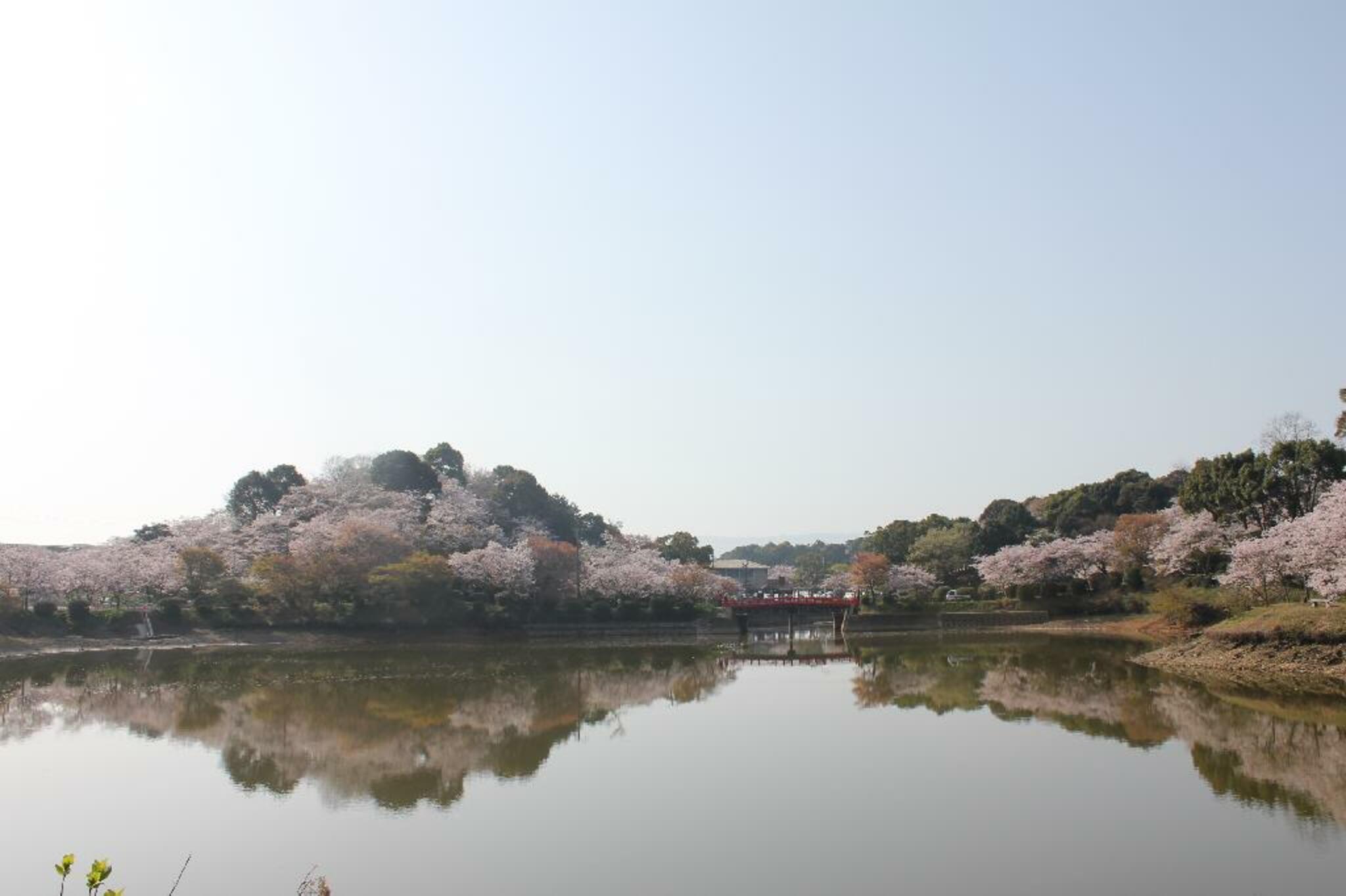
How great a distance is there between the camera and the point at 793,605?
5841 cm

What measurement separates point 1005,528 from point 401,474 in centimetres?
3956

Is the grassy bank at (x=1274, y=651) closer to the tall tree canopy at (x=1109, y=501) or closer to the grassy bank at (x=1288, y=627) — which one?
the grassy bank at (x=1288, y=627)

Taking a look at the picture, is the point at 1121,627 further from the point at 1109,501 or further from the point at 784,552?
the point at 784,552

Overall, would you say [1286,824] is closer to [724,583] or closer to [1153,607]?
[1153,607]

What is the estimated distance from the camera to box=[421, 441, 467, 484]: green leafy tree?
245 ft

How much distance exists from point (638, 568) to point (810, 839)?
138ft

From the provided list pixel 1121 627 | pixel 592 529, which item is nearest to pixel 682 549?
pixel 592 529

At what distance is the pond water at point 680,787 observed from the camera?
12711mm

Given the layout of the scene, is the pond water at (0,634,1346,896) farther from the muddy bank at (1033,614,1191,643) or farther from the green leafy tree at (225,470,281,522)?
the green leafy tree at (225,470,281,522)

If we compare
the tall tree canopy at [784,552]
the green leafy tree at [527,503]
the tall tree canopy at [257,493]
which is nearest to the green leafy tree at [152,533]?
the tall tree canopy at [257,493]

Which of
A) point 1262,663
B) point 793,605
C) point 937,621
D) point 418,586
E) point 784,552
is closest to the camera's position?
point 1262,663

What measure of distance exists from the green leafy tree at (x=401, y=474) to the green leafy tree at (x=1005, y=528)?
36230 mm

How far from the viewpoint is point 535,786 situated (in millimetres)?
17703

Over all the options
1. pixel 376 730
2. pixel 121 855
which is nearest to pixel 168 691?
pixel 376 730
